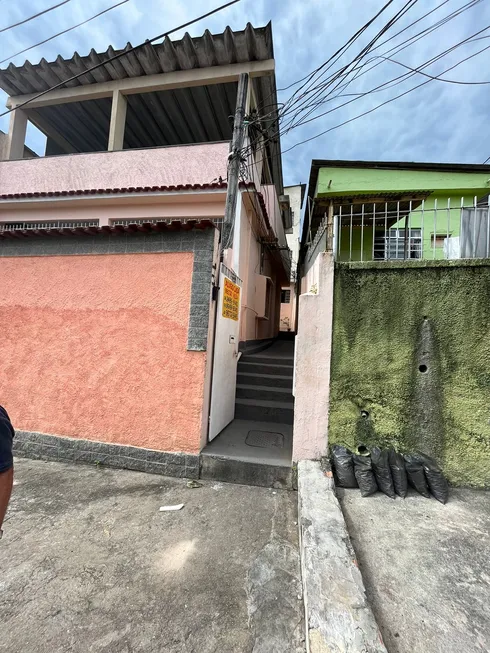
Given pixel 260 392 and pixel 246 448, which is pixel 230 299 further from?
pixel 246 448

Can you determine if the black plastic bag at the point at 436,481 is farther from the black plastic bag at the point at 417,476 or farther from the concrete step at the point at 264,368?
the concrete step at the point at 264,368

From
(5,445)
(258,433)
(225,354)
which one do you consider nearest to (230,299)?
(225,354)

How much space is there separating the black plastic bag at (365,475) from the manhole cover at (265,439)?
1014 mm

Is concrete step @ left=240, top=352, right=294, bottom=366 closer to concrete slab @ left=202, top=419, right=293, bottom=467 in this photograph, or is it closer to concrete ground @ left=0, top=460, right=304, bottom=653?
concrete slab @ left=202, top=419, right=293, bottom=467

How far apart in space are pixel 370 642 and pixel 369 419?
2.02 meters

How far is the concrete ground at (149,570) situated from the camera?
162 cm

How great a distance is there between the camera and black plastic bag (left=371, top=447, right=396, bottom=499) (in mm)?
2850

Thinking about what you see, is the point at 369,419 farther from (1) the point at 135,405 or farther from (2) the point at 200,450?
(1) the point at 135,405

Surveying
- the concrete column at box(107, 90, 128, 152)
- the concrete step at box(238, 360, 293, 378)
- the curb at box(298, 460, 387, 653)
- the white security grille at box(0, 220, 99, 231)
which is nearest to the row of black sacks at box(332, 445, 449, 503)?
the curb at box(298, 460, 387, 653)

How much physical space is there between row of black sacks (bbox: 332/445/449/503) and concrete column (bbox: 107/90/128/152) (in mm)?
8636

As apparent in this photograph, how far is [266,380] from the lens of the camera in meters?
5.21

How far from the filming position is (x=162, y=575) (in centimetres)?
202

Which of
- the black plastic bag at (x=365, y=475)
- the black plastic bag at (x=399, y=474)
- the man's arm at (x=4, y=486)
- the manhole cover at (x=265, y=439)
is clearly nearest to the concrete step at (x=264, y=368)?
the manhole cover at (x=265, y=439)

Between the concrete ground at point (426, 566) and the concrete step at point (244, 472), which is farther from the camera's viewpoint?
the concrete step at point (244, 472)
